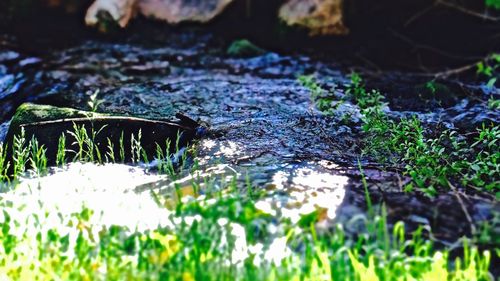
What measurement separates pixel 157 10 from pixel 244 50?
103 inches

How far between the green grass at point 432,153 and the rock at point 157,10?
18.1 feet

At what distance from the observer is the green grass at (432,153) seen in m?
4.46

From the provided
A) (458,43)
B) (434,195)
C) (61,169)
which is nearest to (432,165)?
(434,195)

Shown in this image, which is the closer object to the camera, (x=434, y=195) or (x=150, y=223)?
(x=150, y=223)

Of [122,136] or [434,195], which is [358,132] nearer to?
[434,195]

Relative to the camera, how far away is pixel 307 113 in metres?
6.81

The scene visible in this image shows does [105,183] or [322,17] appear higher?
[322,17]

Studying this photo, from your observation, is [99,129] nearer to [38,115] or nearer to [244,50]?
[38,115]

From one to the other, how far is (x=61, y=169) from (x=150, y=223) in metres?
1.71

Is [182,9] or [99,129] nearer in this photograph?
[99,129]

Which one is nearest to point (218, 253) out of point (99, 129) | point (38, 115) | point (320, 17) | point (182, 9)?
point (99, 129)

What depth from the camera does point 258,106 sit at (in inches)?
284

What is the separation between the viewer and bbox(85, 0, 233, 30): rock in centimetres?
1144

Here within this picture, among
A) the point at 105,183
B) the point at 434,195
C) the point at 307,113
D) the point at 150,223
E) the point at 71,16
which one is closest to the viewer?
the point at 150,223
